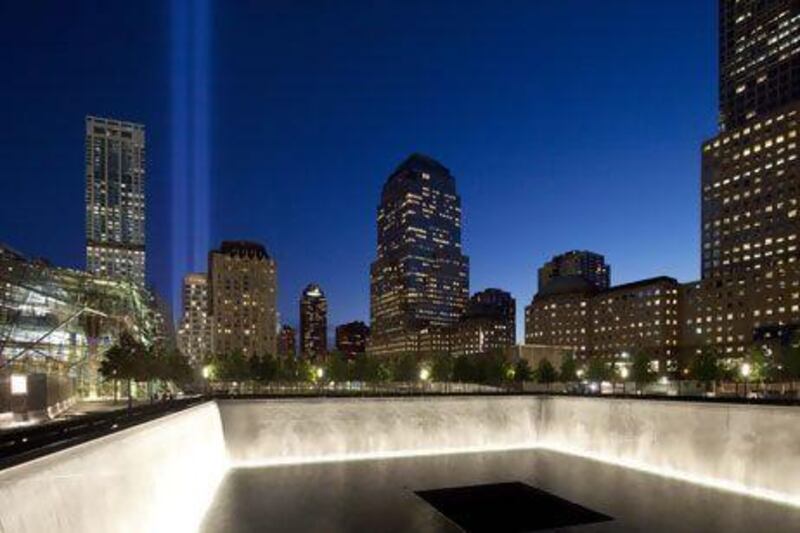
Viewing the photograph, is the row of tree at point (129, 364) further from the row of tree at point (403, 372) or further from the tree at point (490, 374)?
the tree at point (490, 374)

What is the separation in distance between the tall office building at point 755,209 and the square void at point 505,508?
4983 inches

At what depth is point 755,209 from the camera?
15962 centimetres

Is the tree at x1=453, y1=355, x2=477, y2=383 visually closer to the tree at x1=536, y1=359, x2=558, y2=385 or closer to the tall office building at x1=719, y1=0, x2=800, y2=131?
the tree at x1=536, y1=359, x2=558, y2=385

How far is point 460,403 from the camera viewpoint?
3669 centimetres

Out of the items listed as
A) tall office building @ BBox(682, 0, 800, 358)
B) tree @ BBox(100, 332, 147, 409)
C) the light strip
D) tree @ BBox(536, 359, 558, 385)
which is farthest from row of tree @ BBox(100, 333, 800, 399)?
tall office building @ BBox(682, 0, 800, 358)

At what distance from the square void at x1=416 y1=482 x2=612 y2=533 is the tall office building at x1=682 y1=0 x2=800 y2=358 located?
127 m

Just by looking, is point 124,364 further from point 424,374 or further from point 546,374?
point 546,374

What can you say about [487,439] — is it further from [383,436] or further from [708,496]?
[708,496]

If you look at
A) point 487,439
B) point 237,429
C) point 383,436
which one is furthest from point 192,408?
point 487,439

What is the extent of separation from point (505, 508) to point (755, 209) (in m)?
165

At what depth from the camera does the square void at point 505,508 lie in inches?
786

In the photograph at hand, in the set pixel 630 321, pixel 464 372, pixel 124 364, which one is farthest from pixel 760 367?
pixel 630 321

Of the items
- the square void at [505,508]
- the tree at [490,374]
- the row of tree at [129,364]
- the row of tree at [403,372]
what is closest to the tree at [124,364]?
the row of tree at [129,364]

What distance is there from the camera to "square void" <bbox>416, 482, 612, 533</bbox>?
19969mm
